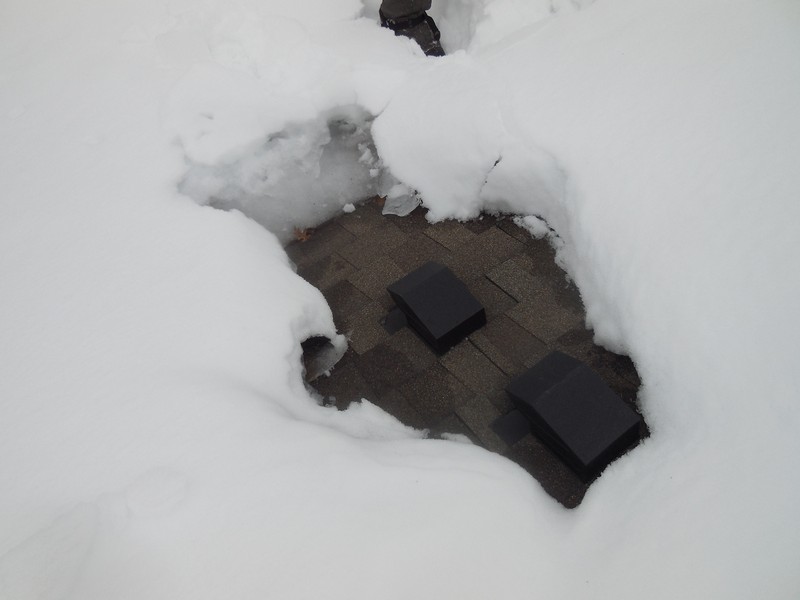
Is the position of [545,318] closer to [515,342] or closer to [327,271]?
[515,342]

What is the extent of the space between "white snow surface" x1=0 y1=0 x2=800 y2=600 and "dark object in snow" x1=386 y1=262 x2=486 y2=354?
1.36 ft

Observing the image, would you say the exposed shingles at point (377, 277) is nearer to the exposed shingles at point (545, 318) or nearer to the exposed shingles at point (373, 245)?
the exposed shingles at point (373, 245)

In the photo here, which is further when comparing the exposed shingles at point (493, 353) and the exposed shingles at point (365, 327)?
the exposed shingles at point (365, 327)

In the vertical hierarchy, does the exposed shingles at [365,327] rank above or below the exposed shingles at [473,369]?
below

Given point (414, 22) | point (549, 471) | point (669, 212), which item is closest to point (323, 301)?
point (549, 471)

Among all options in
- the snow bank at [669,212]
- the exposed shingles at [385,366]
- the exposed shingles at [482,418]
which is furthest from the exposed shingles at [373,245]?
the exposed shingles at [482,418]

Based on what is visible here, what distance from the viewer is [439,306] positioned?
2.43m

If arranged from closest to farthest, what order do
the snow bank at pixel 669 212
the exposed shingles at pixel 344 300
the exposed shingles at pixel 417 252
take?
the snow bank at pixel 669 212
the exposed shingles at pixel 344 300
the exposed shingles at pixel 417 252

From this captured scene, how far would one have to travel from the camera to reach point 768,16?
258 cm

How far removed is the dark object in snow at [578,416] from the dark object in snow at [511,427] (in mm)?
56

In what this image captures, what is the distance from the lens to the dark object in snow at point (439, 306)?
239cm

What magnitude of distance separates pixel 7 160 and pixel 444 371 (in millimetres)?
2864

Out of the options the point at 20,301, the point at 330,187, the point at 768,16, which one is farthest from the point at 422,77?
the point at 20,301

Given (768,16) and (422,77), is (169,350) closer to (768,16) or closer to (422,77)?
(422,77)
